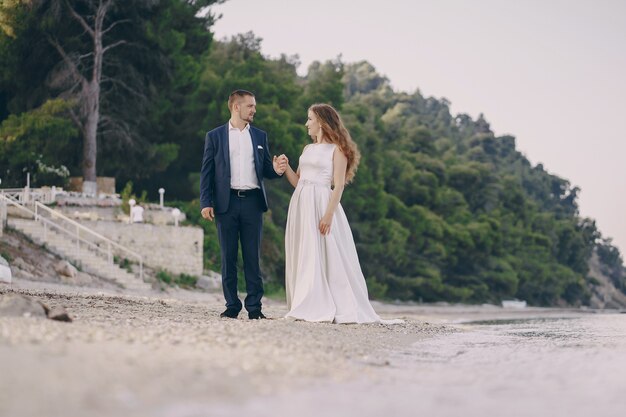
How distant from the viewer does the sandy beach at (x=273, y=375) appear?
156 inches

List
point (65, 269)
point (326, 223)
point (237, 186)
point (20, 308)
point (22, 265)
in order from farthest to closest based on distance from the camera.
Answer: point (65, 269)
point (22, 265)
point (326, 223)
point (237, 186)
point (20, 308)

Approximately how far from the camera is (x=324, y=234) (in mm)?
10016

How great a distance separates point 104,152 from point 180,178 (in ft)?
11.1

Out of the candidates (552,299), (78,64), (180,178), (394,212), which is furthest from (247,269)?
(552,299)

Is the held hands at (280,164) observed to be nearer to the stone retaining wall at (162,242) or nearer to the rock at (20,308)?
the rock at (20,308)

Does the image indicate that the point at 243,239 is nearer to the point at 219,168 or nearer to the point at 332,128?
the point at 219,168

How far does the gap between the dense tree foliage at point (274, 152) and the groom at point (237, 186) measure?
20877 millimetres

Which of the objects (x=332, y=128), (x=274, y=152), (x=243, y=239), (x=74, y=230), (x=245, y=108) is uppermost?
(x=274, y=152)

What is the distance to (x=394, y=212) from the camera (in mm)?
53781

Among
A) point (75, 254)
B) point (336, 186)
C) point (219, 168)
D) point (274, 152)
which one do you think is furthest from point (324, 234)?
point (274, 152)

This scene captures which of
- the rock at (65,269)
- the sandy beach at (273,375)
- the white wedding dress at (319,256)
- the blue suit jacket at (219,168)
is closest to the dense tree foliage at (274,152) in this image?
the rock at (65,269)

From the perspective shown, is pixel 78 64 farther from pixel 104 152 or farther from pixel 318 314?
pixel 318 314

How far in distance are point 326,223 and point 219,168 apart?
1.17 m

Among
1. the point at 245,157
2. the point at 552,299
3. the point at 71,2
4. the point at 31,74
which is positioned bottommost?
the point at 552,299
